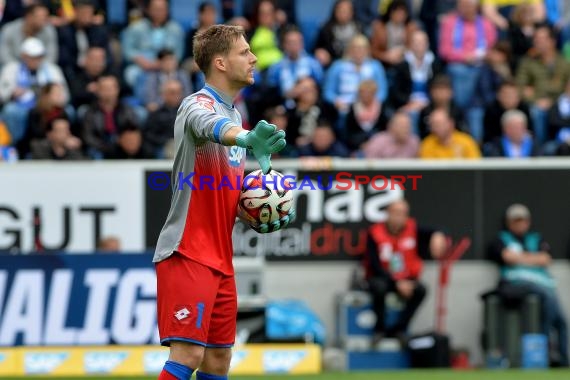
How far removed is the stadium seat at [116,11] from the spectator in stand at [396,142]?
4.24 metres

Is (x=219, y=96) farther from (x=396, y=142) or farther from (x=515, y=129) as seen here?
(x=515, y=129)

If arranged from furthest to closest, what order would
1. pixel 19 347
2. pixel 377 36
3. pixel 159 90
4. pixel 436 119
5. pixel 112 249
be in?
pixel 377 36 < pixel 159 90 < pixel 436 119 < pixel 112 249 < pixel 19 347

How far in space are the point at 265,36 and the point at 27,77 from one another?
2.93 metres

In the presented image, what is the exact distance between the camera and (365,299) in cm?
1250

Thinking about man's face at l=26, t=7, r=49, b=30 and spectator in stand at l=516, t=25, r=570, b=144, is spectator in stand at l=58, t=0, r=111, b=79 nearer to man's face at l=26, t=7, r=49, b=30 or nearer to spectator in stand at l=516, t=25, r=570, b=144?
man's face at l=26, t=7, r=49, b=30

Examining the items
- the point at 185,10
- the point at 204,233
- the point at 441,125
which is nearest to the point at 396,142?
the point at 441,125

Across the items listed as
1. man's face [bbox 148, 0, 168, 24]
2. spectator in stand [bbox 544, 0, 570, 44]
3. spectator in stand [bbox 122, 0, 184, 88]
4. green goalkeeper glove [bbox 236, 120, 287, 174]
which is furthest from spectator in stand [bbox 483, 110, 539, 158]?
green goalkeeper glove [bbox 236, 120, 287, 174]

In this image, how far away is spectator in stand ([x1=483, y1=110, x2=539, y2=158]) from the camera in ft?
45.4

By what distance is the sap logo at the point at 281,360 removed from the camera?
458 inches

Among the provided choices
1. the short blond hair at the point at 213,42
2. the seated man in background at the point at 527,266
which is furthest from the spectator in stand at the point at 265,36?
the short blond hair at the point at 213,42

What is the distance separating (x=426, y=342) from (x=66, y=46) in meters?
5.86

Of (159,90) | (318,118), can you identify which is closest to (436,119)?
(318,118)

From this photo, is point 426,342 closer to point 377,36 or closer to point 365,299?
point 365,299

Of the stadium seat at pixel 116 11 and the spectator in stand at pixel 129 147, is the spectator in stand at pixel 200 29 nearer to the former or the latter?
the stadium seat at pixel 116 11
